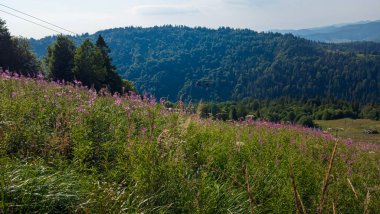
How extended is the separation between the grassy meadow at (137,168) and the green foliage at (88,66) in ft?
129

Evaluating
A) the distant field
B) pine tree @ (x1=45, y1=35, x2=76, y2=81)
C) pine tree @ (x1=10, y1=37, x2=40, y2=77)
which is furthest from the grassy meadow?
pine tree @ (x1=45, y1=35, x2=76, y2=81)

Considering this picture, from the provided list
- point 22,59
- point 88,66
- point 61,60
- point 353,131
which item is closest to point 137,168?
point 88,66

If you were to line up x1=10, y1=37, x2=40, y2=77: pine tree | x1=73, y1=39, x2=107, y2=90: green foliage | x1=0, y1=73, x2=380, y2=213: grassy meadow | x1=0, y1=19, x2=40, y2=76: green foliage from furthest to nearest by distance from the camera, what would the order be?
x1=73, y1=39, x2=107, y2=90: green foliage
x1=10, y1=37, x2=40, y2=77: pine tree
x1=0, y1=19, x2=40, y2=76: green foliage
x1=0, y1=73, x2=380, y2=213: grassy meadow

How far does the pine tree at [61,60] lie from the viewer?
46969mm

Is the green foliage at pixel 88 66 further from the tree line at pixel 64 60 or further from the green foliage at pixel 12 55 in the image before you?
the green foliage at pixel 12 55

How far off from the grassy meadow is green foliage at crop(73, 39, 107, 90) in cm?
3943

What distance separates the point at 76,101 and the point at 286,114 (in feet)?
367

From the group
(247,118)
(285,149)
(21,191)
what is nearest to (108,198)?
(21,191)

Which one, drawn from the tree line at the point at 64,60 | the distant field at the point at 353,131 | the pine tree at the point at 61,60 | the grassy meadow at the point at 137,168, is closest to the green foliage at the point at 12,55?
the tree line at the point at 64,60

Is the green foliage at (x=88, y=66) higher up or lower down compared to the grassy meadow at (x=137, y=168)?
lower down

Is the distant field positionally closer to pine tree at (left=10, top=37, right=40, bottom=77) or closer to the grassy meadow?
the grassy meadow

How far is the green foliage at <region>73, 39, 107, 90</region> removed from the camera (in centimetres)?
4600

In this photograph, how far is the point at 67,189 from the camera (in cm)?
359

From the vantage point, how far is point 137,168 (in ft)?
13.3
